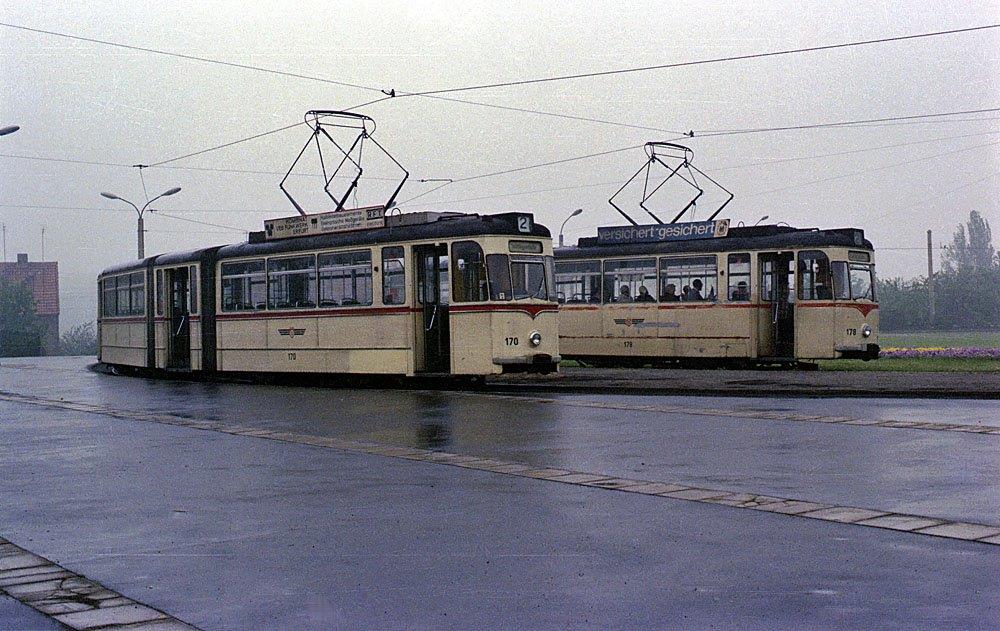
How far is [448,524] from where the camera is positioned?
368 inches

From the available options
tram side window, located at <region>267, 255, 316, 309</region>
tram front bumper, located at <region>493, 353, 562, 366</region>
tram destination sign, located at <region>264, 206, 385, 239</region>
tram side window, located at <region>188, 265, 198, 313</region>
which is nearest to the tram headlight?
tram front bumper, located at <region>493, 353, 562, 366</region>

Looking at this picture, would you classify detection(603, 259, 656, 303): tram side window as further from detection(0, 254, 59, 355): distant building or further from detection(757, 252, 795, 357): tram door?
detection(0, 254, 59, 355): distant building

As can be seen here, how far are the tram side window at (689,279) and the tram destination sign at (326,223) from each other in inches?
330

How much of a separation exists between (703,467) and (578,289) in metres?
23.0

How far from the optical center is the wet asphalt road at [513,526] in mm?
6730

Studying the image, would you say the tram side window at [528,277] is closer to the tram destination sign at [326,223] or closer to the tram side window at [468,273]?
the tram side window at [468,273]

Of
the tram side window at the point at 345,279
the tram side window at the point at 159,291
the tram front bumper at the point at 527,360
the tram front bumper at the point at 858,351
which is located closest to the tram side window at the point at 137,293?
the tram side window at the point at 159,291

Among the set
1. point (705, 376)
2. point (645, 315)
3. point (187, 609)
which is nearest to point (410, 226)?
point (705, 376)

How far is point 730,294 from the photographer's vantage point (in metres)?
32.0

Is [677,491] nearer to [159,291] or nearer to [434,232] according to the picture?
[434,232]

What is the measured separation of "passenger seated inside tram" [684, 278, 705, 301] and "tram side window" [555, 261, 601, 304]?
111 inches

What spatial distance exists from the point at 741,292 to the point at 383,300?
9.08 metres

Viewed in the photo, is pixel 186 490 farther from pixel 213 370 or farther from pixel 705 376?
pixel 213 370

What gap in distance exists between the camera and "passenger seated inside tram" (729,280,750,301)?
3178 cm
